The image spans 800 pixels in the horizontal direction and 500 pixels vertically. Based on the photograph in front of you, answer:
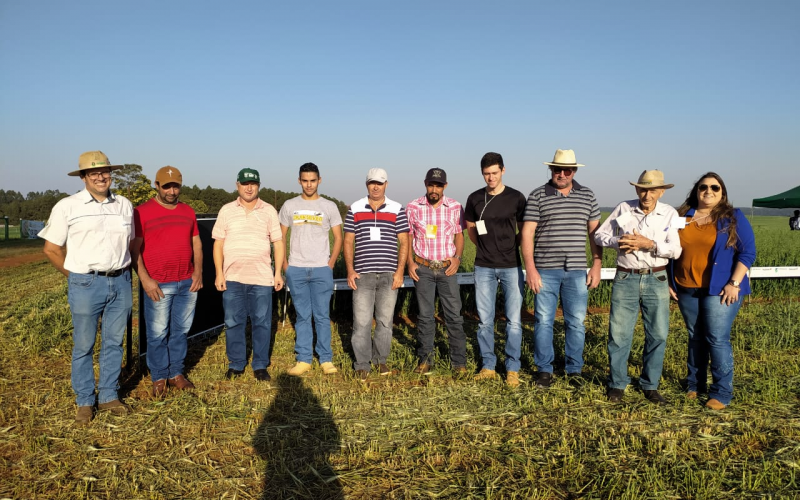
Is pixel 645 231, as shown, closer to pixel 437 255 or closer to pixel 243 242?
pixel 437 255

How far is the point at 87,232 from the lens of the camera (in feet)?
14.2

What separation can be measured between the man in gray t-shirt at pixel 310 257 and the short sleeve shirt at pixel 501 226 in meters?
1.60

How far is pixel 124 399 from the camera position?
16.3 ft

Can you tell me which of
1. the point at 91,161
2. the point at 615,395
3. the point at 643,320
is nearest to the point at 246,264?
the point at 91,161

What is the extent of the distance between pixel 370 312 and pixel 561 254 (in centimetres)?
215

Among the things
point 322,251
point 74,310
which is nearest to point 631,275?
point 322,251

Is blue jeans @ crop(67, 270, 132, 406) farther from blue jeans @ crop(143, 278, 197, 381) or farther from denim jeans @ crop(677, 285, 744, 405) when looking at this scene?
denim jeans @ crop(677, 285, 744, 405)

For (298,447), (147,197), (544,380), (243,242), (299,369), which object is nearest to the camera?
(298,447)

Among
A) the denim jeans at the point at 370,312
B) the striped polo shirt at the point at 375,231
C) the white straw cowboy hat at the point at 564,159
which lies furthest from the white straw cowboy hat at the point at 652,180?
the denim jeans at the point at 370,312

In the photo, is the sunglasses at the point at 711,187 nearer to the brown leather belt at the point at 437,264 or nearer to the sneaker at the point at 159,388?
the brown leather belt at the point at 437,264

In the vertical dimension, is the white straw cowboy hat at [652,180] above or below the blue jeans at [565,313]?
above

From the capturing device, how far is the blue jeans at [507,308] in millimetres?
5379

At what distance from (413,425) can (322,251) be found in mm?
2299

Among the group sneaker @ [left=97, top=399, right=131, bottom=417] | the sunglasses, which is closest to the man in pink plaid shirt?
the sunglasses
